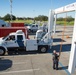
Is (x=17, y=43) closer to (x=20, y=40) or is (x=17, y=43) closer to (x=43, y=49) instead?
(x=20, y=40)

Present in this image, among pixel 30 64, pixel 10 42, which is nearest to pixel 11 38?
pixel 10 42

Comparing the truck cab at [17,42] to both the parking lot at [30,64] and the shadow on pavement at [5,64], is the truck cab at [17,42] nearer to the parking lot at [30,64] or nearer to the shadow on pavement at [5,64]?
the parking lot at [30,64]

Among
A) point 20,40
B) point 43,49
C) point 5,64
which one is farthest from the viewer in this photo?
point 43,49

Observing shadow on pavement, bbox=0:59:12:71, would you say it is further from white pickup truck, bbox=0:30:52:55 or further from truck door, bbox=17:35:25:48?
truck door, bbox=17:35:25:48

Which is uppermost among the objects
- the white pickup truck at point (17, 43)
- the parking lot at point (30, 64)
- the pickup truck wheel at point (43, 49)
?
the white pickup truck at point (17, 43)

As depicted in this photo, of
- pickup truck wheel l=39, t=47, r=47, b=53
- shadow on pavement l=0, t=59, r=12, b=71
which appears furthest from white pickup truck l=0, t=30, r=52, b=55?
shadow on pavement l=0, t=59, r=12, b=71

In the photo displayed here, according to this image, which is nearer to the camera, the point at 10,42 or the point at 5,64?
the point at 5,64

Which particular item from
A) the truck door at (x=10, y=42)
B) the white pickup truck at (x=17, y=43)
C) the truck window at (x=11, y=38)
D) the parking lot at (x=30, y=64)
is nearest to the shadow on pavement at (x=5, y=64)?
the parking lot at (x=30, y=64)

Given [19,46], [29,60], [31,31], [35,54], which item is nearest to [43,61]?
[29,60]

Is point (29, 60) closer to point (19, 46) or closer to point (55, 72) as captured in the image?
point (19, 46)

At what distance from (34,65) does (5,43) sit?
414 centimetres

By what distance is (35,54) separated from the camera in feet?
47.7

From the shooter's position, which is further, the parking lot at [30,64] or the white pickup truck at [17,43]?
the white pickup truck at [17,43]

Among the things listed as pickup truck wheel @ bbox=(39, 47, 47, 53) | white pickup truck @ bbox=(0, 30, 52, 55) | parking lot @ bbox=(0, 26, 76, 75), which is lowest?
parking lot @ bbox=(0, 26, 76, 75)
